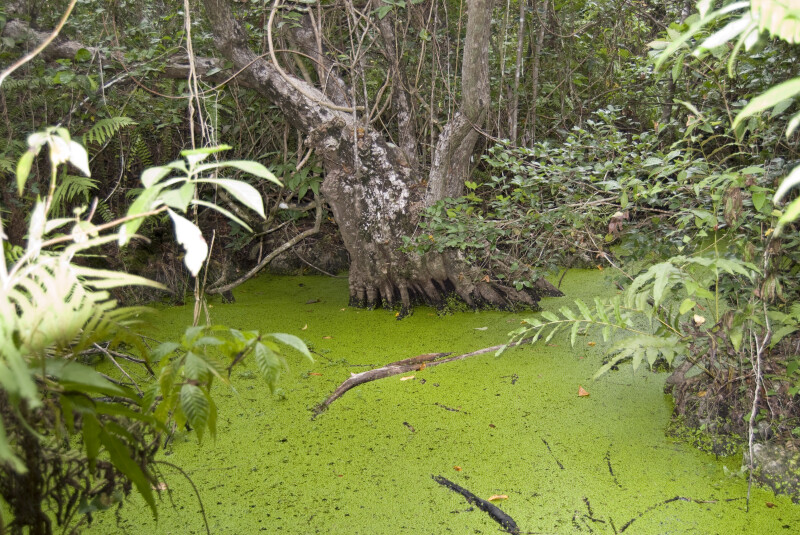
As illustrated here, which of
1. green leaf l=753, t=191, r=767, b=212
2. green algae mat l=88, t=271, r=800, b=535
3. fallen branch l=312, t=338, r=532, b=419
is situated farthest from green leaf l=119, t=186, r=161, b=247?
Answer: fallen branch l=312, t=338, r=532, b=419

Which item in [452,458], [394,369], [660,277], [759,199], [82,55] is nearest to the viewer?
[660,277]

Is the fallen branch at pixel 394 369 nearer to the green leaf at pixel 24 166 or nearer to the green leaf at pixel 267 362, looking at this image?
the green leaf at pixel 267 362

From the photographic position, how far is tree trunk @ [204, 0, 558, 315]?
371 centimetres

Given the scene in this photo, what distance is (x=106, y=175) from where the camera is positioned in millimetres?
4152

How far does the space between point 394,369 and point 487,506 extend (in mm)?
1135

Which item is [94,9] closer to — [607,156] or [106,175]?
[106,175]

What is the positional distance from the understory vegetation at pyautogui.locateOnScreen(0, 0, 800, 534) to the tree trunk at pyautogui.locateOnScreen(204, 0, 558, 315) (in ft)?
0.14

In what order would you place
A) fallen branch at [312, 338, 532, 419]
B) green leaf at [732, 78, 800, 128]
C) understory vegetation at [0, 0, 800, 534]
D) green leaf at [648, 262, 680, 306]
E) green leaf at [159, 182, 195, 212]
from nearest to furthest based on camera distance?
green leaf at [732, 78, 800, 128] < green leaf at [159, 182, 195, 212] < understory vegetation at [0, 0, 800, 534] < green leaf at [648, 262, 680, 306] < fallen branch at [312, 338, 532, 419]

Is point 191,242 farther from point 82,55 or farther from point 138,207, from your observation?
point 82,55

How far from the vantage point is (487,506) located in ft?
6.07

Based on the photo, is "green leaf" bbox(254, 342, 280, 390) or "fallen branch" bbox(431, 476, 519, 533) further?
"fallen branch" bbox(431, 476, 519, 533)

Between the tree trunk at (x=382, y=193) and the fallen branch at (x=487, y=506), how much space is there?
181cm

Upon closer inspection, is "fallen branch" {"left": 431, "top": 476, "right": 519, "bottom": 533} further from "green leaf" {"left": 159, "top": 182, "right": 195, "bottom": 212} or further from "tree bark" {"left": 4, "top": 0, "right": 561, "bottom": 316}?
"tree bark" {"left": 4, "top": 0, "right": 561, "bottom": 316}

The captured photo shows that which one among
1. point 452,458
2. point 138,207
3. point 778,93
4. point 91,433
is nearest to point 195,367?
point 91,433
